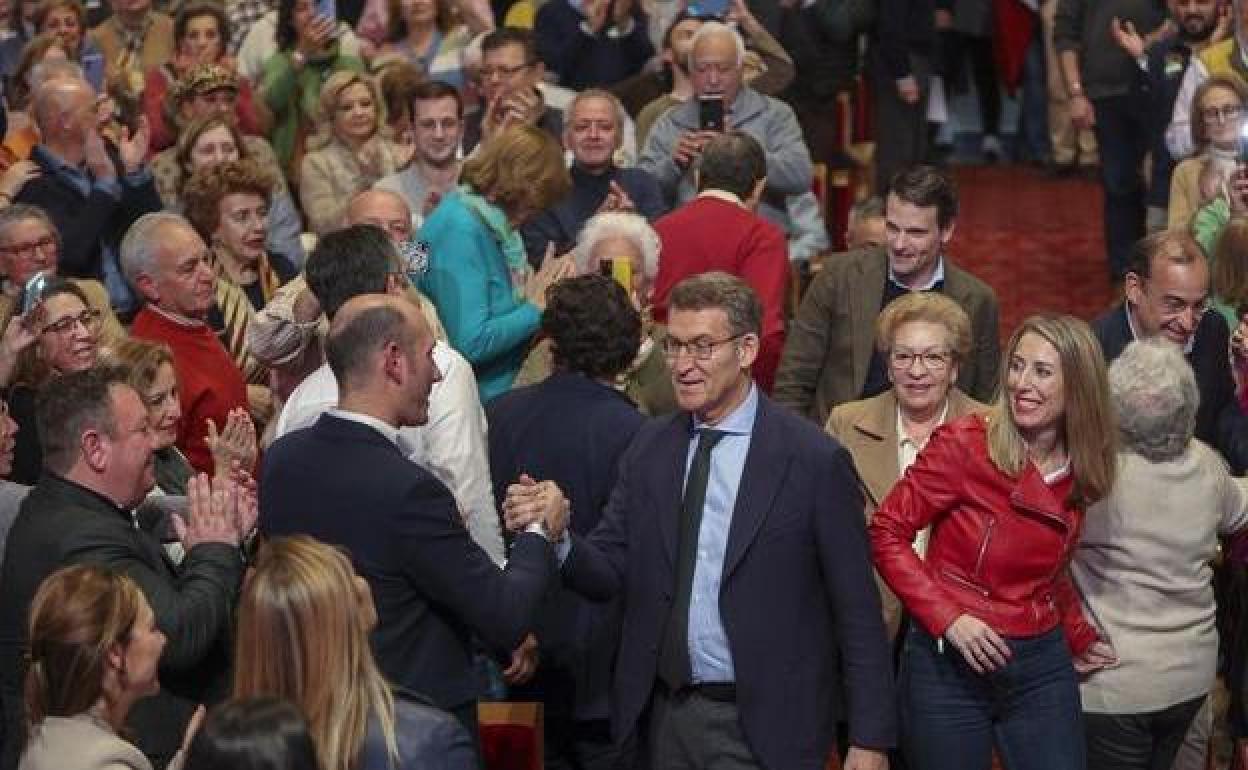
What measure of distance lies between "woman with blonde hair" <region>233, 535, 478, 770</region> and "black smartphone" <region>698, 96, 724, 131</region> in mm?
5374

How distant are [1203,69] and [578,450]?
16.8 feet

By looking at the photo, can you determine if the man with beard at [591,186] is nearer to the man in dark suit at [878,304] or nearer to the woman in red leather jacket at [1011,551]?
the man in dark suit at [878,304]

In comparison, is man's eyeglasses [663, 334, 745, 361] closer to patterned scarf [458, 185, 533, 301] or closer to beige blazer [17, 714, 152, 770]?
beige blazer [17, 714, 152, 770]

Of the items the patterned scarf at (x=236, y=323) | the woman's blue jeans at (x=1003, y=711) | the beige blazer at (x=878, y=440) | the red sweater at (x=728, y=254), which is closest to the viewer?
the woman's blue jeans at (x=1003, y=711)

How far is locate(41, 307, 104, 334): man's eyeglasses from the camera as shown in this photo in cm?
602

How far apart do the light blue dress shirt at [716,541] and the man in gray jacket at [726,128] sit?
13.8 feet

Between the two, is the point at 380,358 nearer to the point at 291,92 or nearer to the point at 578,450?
the point at 578,450

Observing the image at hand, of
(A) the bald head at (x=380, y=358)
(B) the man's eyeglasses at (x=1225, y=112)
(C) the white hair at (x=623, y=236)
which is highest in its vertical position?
(B) the man's eyeglasses at (x=1225, y=112)

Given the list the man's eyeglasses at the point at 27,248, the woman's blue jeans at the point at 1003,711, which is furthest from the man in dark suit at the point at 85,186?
the woman's blue jeans at the point at 1003,711

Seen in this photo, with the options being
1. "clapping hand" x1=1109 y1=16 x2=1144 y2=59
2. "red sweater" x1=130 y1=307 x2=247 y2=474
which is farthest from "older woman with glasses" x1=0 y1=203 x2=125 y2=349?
"clapping hand" x1=1109 y1=16 x2=1144 y2=59

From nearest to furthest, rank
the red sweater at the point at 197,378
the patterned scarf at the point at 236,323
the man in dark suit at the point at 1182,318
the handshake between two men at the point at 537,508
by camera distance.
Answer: the handshake between two men at the point at 537,508 < the red sweater at the point at 197,378 < the man in dark suit at the point at 1182,318 < the patterned scarf at the point at 236,323

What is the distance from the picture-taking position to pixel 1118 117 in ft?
36.8

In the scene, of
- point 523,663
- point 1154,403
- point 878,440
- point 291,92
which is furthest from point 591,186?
point 1154,403

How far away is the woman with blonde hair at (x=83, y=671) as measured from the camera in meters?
3.93
